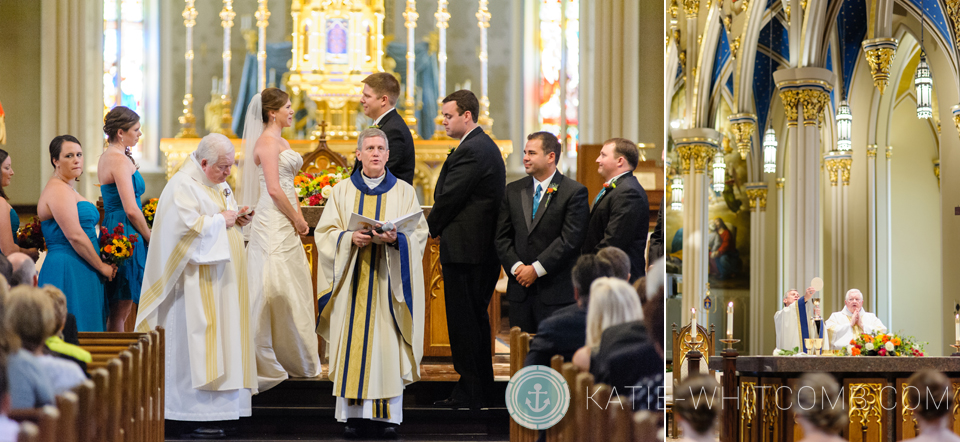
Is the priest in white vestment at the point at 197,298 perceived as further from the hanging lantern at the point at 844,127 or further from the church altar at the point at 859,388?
the hanging lantern at the point at 844,127

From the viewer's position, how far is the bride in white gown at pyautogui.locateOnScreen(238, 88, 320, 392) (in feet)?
16.9

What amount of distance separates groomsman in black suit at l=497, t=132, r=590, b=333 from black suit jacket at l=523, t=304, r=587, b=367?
35 centimetres

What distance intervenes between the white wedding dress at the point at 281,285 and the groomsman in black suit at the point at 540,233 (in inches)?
54.8

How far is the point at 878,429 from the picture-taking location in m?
6.56

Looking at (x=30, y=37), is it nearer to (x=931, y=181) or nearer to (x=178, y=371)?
(x=178, y=371)

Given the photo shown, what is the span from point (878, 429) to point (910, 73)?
463 inches

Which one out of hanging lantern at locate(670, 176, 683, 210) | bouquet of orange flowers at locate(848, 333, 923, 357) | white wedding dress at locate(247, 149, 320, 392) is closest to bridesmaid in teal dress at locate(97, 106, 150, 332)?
white wedding dress at locate(247, 149, 320, 392)

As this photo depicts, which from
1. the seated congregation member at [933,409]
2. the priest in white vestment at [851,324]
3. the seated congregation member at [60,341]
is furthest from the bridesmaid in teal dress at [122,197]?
the priest in white vestment at [851,324]

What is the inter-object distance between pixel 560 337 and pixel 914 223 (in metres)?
15.4

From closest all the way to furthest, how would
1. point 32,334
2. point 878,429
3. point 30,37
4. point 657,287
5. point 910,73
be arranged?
point 32,334, point 657,287, point 30,37, point 878,429, point 910,73

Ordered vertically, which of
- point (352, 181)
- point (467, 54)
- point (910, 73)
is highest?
point (910, 73)

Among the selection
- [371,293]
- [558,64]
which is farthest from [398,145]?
[558,64]

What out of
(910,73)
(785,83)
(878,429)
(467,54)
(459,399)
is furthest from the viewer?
(910,73)

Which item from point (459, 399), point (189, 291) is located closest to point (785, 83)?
point (459, 399)
